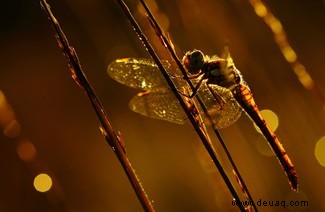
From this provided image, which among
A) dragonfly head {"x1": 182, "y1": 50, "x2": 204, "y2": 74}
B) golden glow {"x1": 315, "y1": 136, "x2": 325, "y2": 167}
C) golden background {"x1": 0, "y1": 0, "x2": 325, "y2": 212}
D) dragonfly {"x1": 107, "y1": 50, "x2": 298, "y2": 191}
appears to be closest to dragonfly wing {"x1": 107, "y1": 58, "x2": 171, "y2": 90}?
dragonfly {"x1": 107, "y1": 50, "x2": 298, "y2": 191}

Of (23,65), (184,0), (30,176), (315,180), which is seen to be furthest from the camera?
(23,65)

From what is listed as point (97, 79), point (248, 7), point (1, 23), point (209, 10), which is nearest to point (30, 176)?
point (97, 79)

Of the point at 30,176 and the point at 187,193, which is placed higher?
the point at 30,176

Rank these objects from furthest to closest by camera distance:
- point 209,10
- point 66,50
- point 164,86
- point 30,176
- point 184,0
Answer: point 30,176
point 209,10
point 184,0
point 164,86
point 66,50

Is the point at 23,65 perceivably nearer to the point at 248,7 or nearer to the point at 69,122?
the point at 69,122

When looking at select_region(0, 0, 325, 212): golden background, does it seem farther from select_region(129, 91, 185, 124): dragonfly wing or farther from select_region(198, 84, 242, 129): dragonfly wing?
select_region(129, 91, 185, 124): dragonfly wing

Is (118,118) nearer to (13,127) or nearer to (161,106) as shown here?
(13,127)
